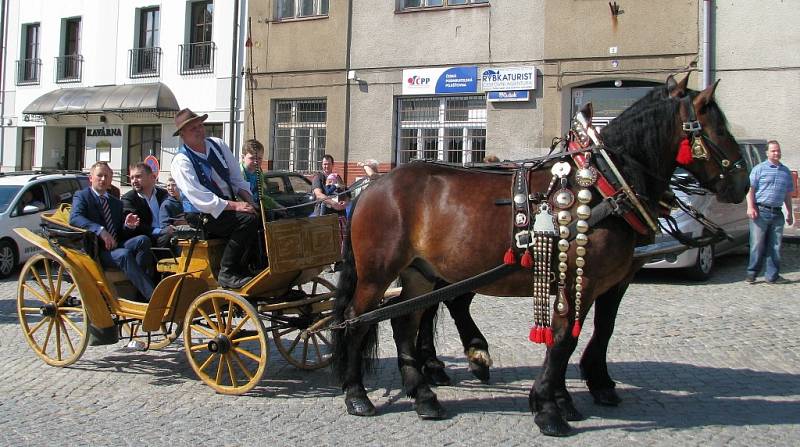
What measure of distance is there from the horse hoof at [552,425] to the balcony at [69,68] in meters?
21.3

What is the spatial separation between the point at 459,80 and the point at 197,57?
26.0ft

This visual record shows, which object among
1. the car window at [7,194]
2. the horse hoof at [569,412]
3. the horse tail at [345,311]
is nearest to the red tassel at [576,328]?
the horse hoof at [569,412]

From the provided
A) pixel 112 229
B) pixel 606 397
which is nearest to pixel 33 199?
pixel 112 229

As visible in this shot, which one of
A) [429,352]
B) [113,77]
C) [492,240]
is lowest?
[429,352]

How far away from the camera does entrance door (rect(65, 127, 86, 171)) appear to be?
77.4 ft

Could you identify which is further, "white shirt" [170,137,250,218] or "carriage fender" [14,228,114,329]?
"carriage fender" [14,228,114,329]

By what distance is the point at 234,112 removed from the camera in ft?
64.4

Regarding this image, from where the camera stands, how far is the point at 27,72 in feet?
78.6

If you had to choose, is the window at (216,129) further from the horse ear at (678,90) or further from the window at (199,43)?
the horse ear at (678,90)

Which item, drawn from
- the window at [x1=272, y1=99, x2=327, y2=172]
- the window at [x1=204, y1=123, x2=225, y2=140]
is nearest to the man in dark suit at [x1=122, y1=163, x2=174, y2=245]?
the window at [x1=272, y1=99, x2=327, y2=172]

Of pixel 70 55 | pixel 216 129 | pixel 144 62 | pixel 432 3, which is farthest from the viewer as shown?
pixel 70 55

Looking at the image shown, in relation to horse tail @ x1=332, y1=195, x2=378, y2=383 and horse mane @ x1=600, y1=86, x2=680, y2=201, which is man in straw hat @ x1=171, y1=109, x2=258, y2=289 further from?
horse mane @ x1=600, y1=86, x2=680, y2=201

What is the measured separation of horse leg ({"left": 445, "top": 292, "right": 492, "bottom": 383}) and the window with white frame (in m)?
13.5

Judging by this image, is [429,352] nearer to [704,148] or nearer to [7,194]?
[704,148]
